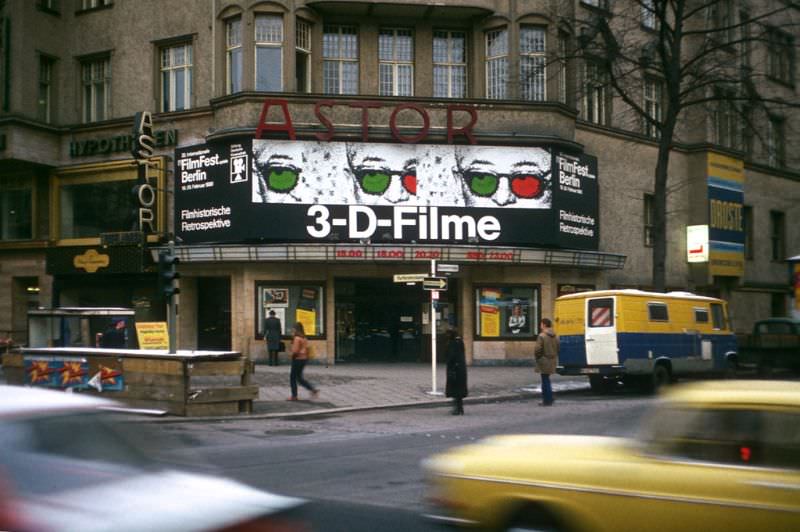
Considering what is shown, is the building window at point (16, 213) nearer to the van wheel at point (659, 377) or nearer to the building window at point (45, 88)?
the building window at point (45, 88)

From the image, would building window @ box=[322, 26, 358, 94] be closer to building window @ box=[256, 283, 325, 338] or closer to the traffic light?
building window @ box=[256, 283, 325, 338]

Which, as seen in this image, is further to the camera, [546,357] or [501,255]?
[501,255]

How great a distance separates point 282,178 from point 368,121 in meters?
3.33

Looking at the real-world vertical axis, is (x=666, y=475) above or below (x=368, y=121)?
below

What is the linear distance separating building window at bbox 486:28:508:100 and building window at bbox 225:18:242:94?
27.3 feet

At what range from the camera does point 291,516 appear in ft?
15.3

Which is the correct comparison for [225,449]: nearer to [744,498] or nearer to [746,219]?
[744,498]

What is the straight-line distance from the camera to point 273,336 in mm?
27234

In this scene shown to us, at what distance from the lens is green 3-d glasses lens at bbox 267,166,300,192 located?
28.0 metres

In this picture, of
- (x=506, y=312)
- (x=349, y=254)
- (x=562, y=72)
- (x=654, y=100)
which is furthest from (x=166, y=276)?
(x=654, y=100)

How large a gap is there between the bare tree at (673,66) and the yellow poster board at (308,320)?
10.6m

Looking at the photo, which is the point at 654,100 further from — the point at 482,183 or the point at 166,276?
the point at 166,276

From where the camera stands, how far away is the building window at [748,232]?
4125cm

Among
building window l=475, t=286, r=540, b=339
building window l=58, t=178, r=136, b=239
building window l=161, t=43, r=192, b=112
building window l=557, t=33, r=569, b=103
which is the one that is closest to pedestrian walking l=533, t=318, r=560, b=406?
building window l=475, t=286, r=540, b=339
